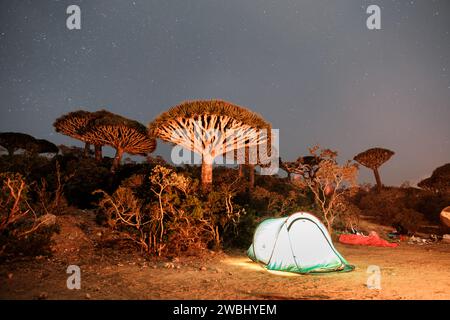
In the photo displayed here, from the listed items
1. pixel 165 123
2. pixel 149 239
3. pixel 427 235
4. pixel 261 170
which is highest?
pixel 165 123

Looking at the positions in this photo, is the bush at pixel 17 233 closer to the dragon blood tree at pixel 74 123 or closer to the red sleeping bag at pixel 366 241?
the dragon blood tree at pixel 74 123

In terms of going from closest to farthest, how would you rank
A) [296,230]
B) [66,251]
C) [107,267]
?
1. [107,267]
2. [296,230]
3. [66,251]

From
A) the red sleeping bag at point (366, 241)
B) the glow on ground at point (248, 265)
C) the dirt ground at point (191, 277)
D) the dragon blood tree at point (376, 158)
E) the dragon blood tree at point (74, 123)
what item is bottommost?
the red sleeping bag at point (366, 241)

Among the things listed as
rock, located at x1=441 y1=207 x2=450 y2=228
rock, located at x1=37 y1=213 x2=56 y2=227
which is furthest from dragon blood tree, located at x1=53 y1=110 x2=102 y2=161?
rock, located at x1=441 y1=207 x2=450 y2=228

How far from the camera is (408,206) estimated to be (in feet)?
62.1

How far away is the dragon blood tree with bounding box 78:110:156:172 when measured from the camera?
16047 mm

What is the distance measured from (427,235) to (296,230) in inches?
394

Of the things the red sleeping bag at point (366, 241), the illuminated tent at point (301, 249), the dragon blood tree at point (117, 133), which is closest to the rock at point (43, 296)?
the illuminated tent at point (301, 249)

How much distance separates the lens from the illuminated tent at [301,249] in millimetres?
7004

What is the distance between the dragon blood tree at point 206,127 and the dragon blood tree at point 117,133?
406 centimetres

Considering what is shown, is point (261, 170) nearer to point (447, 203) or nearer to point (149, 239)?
point (447, 203)

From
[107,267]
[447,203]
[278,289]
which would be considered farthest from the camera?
[447,203]

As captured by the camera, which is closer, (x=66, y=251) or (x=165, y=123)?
(x=66, y=251)
